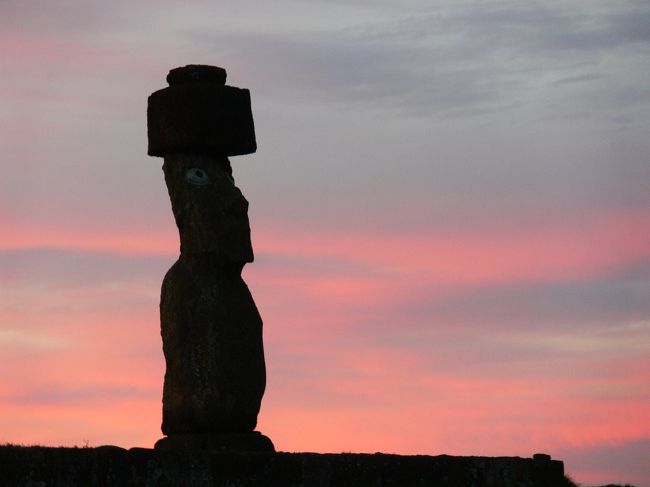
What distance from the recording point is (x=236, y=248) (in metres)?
16.9

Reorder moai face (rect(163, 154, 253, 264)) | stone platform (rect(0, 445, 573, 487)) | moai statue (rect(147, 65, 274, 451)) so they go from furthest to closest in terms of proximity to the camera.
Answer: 1. moai face (rect(163, 154, 253, 264))
2. moai statue (rect(147, 65, 274, 451))
3. stone platform (rect(0, 445, 573, 487))

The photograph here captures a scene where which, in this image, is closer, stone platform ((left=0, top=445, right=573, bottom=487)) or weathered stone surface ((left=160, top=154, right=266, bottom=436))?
stone platform ((left=0, top=445, right=573, bottom=487))

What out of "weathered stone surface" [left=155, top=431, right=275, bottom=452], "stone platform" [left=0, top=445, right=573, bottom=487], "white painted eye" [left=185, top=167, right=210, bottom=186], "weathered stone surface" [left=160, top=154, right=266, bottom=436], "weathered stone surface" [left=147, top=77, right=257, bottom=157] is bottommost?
"stone platform" [left=0, top=445, right=573, bottom=487]

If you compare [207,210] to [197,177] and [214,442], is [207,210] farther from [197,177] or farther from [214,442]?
[214,442]

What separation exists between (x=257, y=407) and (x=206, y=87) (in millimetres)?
3394

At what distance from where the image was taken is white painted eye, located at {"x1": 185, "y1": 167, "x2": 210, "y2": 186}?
1705 cm

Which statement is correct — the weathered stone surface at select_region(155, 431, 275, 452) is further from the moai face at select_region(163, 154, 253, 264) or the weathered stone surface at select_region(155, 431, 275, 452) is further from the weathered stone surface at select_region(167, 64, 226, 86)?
the weathered stone surface at select_region(167, 64, 226, 86)

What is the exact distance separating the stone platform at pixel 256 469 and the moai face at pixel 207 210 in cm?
308

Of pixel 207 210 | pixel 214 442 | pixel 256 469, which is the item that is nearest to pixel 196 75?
pixel 207 210

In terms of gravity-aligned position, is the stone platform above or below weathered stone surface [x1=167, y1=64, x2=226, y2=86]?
below

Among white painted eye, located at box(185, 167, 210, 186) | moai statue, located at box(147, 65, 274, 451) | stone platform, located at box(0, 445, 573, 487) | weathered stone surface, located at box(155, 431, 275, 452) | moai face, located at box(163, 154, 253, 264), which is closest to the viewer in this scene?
stone platform, located at box(0, 445, 573, 487)

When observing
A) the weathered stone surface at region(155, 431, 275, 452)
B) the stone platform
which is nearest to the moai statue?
the weathered stone surface at region(155, 431, 275, 452)

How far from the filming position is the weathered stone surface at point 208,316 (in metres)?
16.5

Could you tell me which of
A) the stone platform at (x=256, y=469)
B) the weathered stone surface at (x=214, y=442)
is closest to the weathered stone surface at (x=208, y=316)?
the weathered stone surface at (x=214, y=442)
